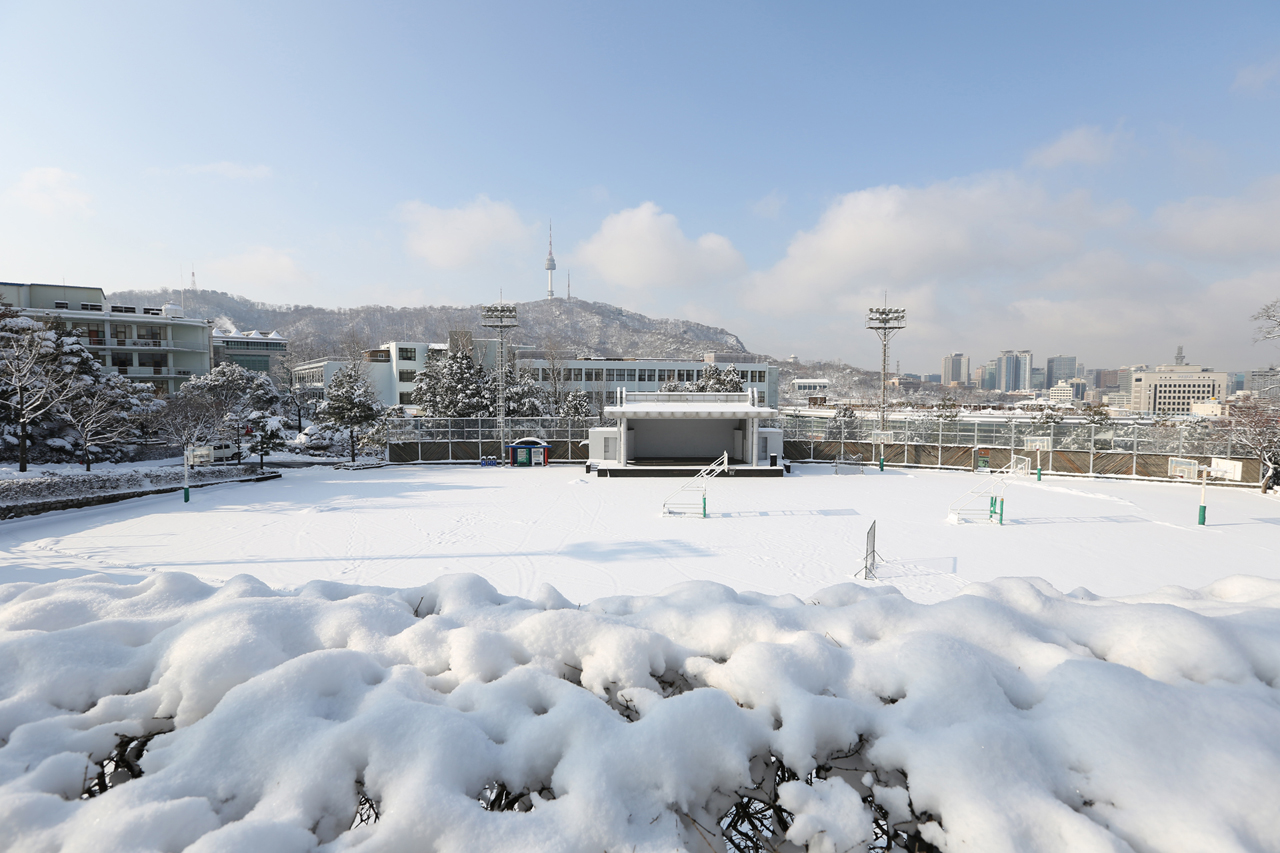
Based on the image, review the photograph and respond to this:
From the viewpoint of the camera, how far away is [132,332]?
4075cm

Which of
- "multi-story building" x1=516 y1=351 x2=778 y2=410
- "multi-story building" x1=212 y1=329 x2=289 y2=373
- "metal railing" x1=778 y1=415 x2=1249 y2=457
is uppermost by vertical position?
"multi-story building" x1=212 y1=329 x2=289 y2=373

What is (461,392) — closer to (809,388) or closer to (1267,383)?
(1267,383)

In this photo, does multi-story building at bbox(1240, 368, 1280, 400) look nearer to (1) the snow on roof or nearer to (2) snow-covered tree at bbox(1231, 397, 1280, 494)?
(2) snow-covered tree at bbox(1231, 397, 1280, 494)

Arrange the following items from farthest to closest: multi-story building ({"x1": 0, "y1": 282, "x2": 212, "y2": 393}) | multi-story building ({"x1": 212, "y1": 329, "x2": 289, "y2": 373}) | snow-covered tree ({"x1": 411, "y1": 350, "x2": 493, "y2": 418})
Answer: multi-story building ({"x1": 212, "y1": 329, "x2": 289, "y2": 373}) < multi-story building ({"x1": 0, "y1": 282, "x2": 212, "y2": 393}) < snow-covered tree ({"x1": 411, "y1": 350, "x2": 493, "y2": 418})

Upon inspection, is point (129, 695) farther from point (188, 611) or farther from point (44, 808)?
point (188, 611)

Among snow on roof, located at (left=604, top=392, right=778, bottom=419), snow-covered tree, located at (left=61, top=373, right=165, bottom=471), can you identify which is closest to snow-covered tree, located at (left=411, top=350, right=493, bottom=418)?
snow on roof, located at (left=604, top=392, right=778, bottom=419)

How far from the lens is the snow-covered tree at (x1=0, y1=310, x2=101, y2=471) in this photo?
62.8 ft

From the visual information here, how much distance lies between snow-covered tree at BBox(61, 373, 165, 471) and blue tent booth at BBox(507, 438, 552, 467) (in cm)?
1558

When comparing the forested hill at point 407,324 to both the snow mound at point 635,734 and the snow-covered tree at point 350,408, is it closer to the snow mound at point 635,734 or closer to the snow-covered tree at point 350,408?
the snow-covered tree at point 350,408

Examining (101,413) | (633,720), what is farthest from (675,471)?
(101,413)

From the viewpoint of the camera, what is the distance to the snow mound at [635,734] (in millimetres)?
1563

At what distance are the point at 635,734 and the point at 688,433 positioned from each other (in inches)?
1029

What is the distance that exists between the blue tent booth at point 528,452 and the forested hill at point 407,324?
66.9 meters

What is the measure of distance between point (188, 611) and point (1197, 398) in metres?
198
